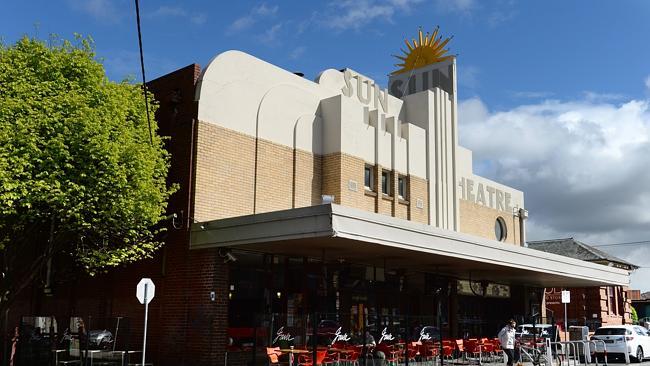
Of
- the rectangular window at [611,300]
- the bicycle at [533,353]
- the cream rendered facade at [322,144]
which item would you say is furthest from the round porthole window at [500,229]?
the rectangular window at [611,300]

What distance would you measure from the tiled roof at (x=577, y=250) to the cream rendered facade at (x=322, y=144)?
61.6 ft

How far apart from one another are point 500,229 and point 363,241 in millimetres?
19163

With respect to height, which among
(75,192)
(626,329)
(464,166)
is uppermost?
(464,166)

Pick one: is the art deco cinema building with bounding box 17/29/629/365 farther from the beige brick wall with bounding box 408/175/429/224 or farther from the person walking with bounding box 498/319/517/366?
the person walking with bounding box 498/319/517/366

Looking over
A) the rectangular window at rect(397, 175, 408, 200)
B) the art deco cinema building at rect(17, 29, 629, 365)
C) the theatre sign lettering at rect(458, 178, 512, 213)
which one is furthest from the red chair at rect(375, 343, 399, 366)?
the theatre sign lettering at rect(458, 178, 512, 213)

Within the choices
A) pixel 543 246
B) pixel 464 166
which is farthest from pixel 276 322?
pixel 543 246

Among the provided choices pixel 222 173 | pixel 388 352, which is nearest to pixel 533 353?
pixel 388 352

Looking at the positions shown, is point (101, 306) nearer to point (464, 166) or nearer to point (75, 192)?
point (75, 192)

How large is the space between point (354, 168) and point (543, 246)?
32328mm

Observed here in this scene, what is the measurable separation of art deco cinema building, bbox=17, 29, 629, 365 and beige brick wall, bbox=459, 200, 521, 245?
229 cm

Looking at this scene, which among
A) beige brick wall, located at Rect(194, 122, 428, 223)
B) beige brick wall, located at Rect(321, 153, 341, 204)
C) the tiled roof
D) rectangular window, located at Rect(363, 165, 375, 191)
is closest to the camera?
beige brick wall, located at Rect(194, 122, 428, 223)

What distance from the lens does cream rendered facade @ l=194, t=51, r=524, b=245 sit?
2025 centimetres

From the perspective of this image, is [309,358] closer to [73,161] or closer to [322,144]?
[73,161]

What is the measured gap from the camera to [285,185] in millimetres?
22000
